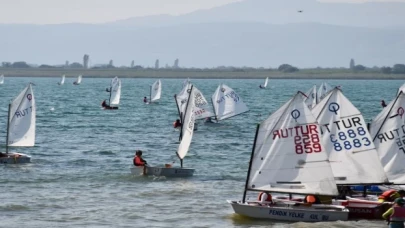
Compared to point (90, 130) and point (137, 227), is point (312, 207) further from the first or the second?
point (90, 130)

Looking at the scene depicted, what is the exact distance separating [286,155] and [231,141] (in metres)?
32.4

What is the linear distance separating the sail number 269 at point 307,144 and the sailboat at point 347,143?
2638mm

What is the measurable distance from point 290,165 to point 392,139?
5.61 metres

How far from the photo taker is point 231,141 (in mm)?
66438

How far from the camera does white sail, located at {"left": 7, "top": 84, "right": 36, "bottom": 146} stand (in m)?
52.8

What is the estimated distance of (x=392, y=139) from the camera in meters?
37.9

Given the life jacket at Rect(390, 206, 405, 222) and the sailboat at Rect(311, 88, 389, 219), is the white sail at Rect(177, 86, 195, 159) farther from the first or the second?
the life jacket at Rect(390, 206, 405, 222)

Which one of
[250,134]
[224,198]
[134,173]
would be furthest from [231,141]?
[224,198]

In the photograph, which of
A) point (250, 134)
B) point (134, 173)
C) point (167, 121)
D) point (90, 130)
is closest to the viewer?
point (134, 173)

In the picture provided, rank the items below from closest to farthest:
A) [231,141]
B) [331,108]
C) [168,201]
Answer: [331,108] < [168,201] < [231,141]

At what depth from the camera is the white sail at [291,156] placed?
33656mm

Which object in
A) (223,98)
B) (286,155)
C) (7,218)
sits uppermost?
(223,98)

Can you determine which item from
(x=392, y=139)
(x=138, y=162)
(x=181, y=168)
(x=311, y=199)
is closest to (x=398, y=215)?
(x=311, y=199)

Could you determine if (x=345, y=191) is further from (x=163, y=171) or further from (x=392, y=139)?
(x=163, y=171)
